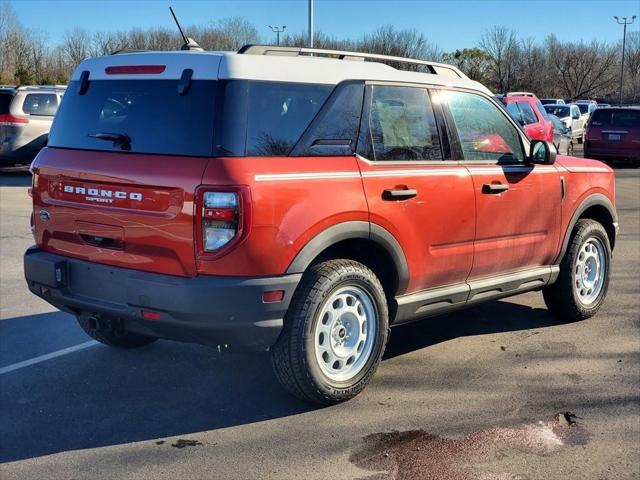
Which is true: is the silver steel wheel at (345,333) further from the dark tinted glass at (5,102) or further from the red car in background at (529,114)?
the dark tinted glass at (5,102)

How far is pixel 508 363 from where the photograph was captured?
197 inches

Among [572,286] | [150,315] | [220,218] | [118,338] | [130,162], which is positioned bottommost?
[118,338]

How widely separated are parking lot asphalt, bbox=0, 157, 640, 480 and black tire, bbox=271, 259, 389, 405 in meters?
0.16

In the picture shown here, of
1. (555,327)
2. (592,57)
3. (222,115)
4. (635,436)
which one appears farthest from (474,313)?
(592,57)

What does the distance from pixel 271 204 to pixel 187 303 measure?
0.65m

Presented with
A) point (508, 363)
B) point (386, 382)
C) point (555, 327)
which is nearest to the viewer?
point (386, 382)

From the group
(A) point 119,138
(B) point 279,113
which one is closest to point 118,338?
(A) point 119,138

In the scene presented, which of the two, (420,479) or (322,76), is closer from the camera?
(420,479)

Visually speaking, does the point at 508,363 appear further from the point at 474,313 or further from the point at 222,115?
the point at 222,115

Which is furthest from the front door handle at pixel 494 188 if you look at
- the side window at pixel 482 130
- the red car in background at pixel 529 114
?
the red car in background at pixel 529 114

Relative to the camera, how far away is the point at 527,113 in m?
14.4

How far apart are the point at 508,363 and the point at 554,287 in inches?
46.0

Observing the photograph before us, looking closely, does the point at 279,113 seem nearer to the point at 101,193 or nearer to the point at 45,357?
the point at 101,193

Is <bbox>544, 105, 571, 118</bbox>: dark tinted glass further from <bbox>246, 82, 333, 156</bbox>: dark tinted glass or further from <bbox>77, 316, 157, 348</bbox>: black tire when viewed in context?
<bbox>246, 82, 333, 156</bbox>: dark tinted glass
